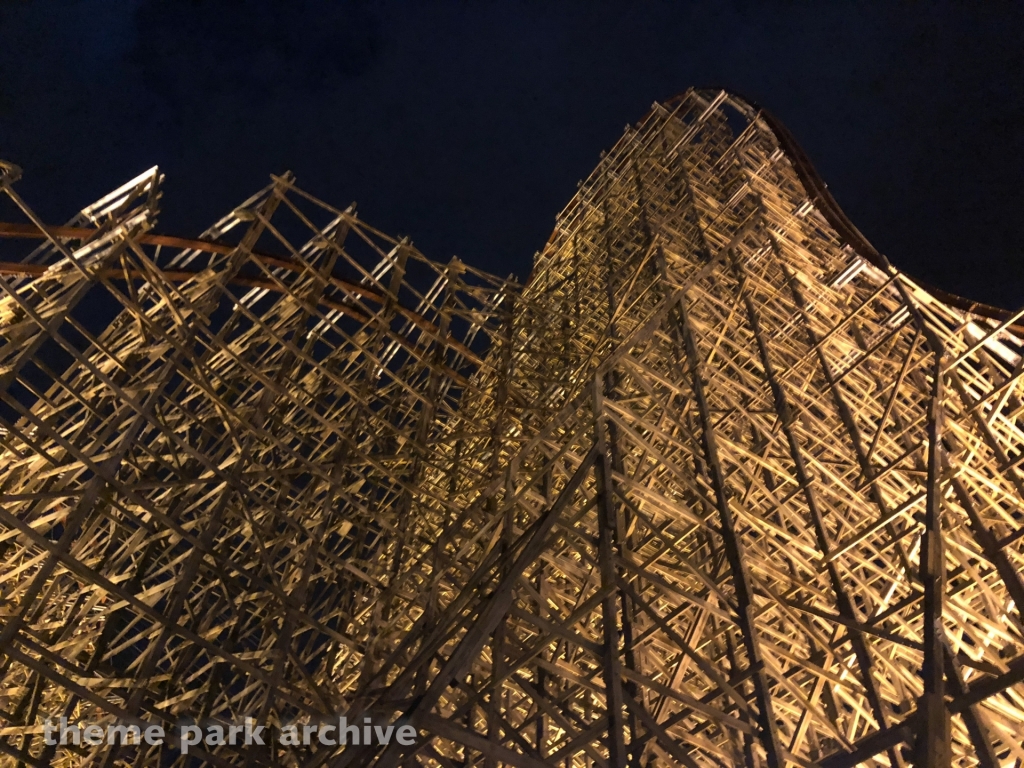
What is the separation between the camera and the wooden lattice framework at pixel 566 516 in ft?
15.6

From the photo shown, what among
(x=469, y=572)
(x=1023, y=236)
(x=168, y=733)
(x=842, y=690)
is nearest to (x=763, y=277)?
(x=469, y=572)

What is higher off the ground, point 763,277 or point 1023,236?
point 1023,236

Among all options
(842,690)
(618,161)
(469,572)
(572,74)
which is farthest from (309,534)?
(572,74)

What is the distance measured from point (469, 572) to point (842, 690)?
3.34m

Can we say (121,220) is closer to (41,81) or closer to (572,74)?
(41,81)

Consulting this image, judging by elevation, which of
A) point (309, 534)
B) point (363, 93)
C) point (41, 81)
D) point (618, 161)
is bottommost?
point (309, 534)

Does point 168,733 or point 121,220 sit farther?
point 121,220

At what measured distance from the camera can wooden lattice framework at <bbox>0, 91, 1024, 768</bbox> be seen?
4.75 metres

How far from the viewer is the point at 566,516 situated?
19.0 ft

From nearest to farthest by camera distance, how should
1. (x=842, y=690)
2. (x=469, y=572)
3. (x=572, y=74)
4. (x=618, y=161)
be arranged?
(x=842, y=690) → (x=469, y=572) → (x=618, y=161) → (x=572, y=74)

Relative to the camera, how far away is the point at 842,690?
5.00 metres

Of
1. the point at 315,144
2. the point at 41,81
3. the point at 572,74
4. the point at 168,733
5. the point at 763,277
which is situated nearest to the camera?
the point at 168,733

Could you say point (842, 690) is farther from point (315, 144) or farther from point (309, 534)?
point (315, 144)

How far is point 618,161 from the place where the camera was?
15.4 meters
